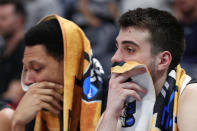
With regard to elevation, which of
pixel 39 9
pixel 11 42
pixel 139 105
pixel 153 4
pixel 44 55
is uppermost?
pixel 39 9

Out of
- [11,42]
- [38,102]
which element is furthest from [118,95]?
[11,42]

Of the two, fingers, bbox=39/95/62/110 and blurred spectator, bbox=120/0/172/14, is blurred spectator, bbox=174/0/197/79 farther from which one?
fingers, bbox=39/95/62/110

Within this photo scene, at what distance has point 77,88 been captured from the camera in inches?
85.4

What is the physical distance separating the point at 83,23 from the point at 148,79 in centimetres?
244

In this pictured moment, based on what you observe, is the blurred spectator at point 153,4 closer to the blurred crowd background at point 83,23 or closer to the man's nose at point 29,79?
the blurred crowd background at point 83,23

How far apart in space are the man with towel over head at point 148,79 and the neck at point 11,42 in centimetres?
232

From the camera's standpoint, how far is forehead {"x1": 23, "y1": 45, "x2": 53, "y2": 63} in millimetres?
2152

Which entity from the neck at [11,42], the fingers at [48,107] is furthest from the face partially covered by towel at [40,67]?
the neck at [11,42]

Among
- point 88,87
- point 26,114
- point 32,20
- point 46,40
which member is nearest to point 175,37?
point 88,87

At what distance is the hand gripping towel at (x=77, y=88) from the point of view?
2.07 meters

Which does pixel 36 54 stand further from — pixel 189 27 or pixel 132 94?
pixel 189 27

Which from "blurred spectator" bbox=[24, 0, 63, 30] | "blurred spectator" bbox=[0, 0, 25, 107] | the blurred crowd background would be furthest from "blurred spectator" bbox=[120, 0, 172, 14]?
"blurred spectator" bbox=[0, 0, 25, 107]

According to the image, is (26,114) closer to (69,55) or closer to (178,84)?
(69,55)

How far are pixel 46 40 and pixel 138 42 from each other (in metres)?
0.56
